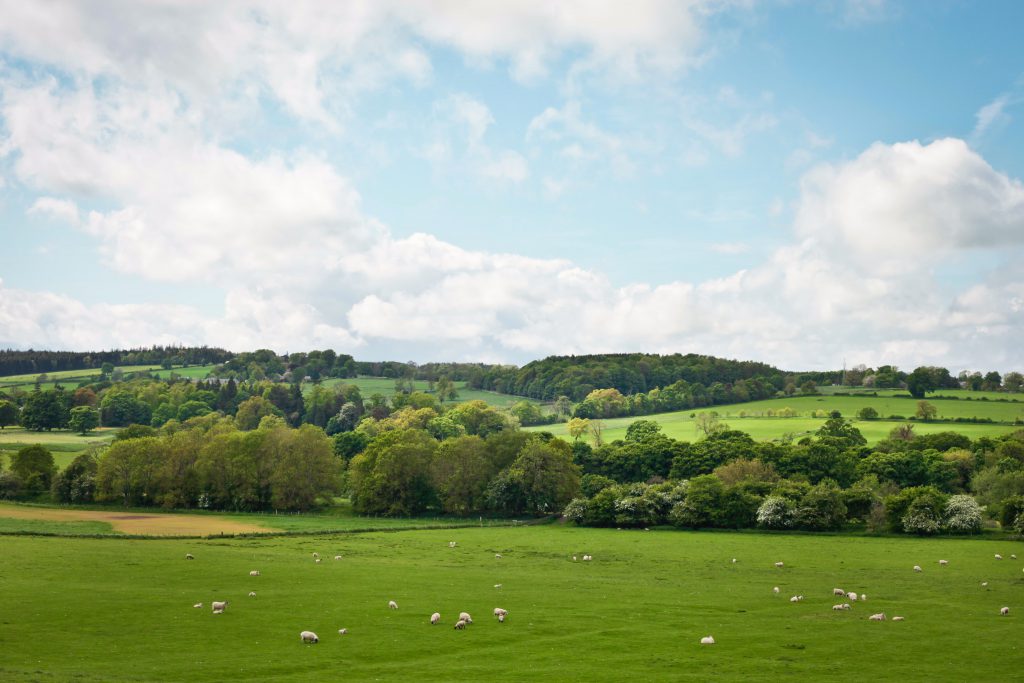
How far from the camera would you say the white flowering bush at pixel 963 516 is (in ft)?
266

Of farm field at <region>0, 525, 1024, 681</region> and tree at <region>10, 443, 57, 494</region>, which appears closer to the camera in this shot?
farm field at <region>0, 525, 1024, 681</region>

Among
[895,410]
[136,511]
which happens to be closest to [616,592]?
[136,511]

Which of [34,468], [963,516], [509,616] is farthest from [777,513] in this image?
[34,468]

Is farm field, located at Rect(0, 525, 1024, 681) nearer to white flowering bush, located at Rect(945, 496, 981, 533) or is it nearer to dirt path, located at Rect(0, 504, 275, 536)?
white flowering bush, located at Rect(945, 496, 981, 533)

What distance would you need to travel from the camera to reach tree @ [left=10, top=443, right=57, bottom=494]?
385 ft

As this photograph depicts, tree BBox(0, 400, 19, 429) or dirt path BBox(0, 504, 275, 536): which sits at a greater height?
tree BBox(0, 400, 19, 429)

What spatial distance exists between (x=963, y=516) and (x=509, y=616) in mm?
60329

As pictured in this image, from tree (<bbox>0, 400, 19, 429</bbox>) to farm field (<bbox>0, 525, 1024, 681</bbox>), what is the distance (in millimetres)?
146639

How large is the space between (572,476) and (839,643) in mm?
71223

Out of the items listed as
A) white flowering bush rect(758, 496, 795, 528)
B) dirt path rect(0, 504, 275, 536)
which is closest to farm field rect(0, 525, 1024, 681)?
white flowering bush rect(758, 496, 795, 528)

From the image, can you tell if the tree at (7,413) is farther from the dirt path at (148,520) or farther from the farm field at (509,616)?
the farm field at (509,616)

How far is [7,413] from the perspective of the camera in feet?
636

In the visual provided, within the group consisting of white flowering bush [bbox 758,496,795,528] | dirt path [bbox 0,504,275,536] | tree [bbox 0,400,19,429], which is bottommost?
dirt path [bbox 0,504,275,536]

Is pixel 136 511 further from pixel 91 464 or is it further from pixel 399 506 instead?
pixel 399 506
